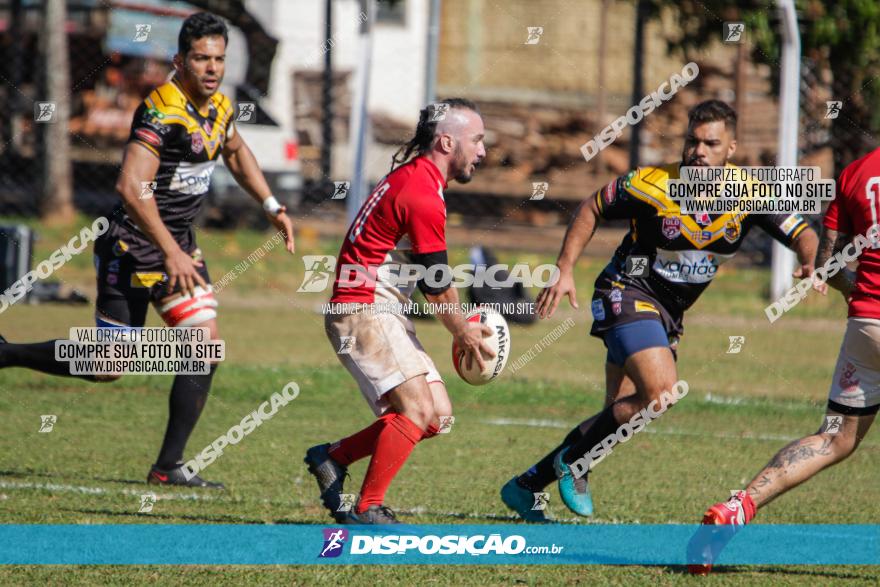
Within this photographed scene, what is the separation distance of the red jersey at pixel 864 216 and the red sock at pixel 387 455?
199cm

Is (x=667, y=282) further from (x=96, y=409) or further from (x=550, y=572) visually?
(x=96, y=409)

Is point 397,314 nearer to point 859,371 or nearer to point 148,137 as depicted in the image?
point 148,137

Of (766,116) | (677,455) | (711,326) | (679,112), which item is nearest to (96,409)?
(677,455)

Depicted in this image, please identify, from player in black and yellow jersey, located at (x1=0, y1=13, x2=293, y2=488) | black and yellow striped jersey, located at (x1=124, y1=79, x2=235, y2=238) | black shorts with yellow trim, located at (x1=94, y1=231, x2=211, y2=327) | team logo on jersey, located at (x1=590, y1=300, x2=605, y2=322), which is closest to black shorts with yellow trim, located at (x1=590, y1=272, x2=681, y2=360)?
team logo on jersey, located at (x1=590, y1=300, x2=605, y2=322)

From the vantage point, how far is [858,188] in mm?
5430

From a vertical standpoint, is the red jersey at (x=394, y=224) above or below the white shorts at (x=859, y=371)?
above

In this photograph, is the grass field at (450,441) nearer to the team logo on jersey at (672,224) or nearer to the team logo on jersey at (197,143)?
the team logo on jersey at (672,224)

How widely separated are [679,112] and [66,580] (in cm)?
2129

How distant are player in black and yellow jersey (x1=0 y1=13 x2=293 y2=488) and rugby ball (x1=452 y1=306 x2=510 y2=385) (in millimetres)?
1620

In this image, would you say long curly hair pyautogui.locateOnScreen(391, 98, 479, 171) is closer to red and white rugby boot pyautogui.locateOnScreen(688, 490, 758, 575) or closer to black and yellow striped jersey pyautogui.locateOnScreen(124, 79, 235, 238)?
black and yellow striped jersey pyautogui.locateOnScreen(124, 79, 235, 238)

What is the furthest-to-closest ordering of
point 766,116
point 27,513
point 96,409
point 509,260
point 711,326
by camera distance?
point 766,116
point 509,260
point 711,326
point 96,409
point 27,513

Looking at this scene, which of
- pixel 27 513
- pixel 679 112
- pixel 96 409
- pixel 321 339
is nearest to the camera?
pixel 27 513

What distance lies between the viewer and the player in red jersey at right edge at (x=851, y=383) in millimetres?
5312

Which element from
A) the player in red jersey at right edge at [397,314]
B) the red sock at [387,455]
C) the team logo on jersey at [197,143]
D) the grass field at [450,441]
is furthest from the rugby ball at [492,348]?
the team logo on jersey at [197,143]
